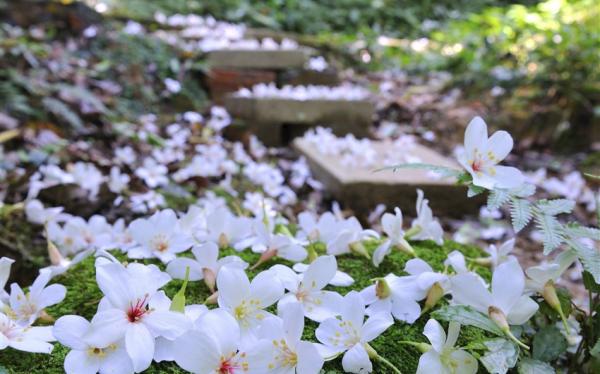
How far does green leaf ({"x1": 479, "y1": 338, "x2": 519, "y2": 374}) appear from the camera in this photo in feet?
2.59

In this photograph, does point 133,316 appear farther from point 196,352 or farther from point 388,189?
point 388,189

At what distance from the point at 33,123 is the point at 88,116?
1.23ft

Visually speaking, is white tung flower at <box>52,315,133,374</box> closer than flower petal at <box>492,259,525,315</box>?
Yes

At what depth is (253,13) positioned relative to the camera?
7133mm

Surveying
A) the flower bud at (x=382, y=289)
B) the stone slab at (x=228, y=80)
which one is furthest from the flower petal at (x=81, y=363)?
the stone slab at (x=228, y=80)

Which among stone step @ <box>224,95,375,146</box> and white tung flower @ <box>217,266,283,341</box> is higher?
white tung flower @ <box>217,266,283,341</box>

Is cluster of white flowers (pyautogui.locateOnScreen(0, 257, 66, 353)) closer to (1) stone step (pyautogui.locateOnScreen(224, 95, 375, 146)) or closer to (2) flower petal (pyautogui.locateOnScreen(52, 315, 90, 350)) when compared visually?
(2) flower petal (pyautogui.locateOnScreen(52, 315, 90, 350))

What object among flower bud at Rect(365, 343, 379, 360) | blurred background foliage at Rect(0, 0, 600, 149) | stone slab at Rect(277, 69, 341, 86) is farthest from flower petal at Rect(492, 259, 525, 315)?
stone slab at Rect(277, 69, 341, 86)

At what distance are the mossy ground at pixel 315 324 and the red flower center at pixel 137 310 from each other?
10cm

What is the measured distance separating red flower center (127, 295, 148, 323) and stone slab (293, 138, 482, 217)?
6.60 ft

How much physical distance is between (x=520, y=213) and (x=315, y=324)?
397 millimetres

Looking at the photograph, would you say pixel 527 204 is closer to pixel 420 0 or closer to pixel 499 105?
pixel 499 105

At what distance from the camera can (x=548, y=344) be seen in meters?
0.94

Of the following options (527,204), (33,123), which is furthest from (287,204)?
(527,204)
